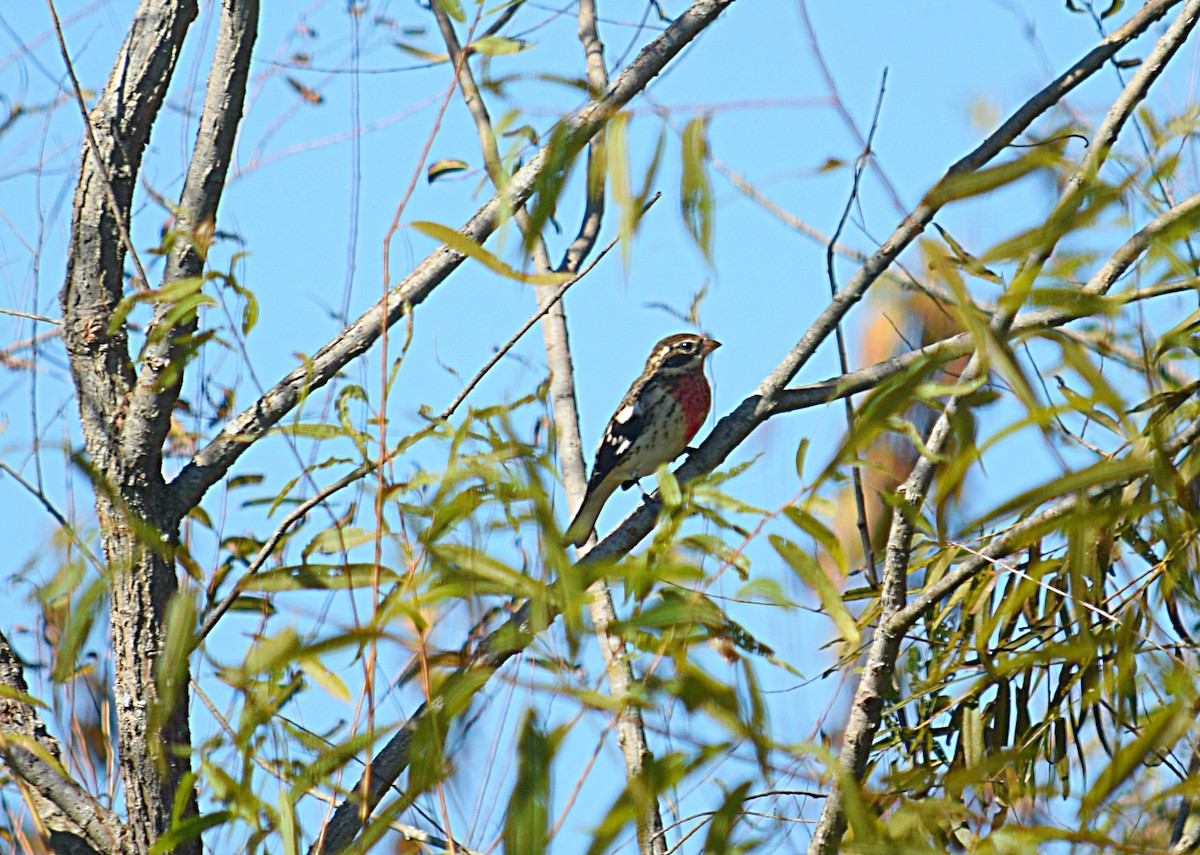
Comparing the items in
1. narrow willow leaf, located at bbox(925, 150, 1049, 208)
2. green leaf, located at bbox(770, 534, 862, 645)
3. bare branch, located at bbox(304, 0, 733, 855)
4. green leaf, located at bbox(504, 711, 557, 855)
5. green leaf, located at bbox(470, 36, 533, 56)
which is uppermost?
green leaf, located at bbox(470, 36, 533, 56)

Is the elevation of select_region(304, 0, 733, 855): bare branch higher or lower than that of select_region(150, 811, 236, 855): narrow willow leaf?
higher

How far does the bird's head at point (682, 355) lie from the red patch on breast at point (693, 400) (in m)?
0.05

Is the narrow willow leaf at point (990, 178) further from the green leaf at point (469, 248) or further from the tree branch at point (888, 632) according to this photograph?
the green leaf at point (469, 248)

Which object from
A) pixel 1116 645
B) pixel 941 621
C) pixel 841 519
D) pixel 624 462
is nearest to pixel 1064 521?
pixel 1116 645

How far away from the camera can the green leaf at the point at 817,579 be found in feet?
5.65

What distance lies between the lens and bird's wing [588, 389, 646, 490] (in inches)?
179

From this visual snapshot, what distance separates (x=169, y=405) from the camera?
94.6 inches

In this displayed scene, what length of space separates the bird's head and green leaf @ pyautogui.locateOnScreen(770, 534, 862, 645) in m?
2.85

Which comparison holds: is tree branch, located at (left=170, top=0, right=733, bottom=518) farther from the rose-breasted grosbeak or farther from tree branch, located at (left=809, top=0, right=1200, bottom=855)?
the rose-breasted grosbeak

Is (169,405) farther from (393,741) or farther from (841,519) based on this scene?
(841,519)

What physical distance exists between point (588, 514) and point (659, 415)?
3.25 ft

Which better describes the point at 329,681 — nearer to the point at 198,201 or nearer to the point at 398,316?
the point at 398,316

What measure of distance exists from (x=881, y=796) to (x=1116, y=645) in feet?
1.37

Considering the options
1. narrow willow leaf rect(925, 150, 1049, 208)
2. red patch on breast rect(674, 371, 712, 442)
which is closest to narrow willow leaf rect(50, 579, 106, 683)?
narrow willow leaf rect(925, 150, 1049, 208)
